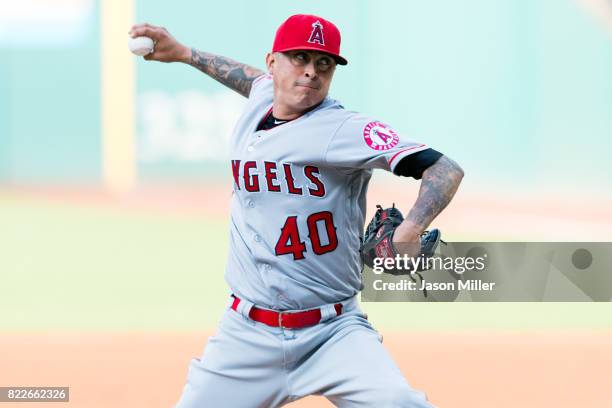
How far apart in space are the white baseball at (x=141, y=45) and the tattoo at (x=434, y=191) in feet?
4.59

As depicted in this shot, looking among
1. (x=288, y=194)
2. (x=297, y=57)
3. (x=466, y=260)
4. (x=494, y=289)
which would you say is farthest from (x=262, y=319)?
(x=494, y=289)

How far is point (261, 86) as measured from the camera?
12.2 ft

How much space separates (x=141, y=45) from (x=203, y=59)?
26cm

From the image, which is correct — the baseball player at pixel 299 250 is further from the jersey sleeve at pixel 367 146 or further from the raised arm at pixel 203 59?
the raised arm at pixel 203 59

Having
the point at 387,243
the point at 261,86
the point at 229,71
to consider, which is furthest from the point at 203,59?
the point at 387,243

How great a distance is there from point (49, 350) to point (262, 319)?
15.0 ft

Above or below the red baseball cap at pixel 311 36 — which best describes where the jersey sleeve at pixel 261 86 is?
below

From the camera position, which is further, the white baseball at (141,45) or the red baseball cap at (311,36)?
the white baseball at (141,45)

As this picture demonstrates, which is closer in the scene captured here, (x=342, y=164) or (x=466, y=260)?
(x=342, y=164)

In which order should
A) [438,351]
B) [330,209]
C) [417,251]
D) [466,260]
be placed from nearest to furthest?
[417,251]
[330,209]
[466,260]
[438,351]

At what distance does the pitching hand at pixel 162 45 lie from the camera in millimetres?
3934

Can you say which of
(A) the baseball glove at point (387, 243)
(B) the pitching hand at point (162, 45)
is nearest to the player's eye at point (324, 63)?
(A) the baseball glove at point (387, 243)

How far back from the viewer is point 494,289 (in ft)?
24.2

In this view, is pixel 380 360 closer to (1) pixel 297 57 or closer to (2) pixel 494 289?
(1) pixel 297 57
